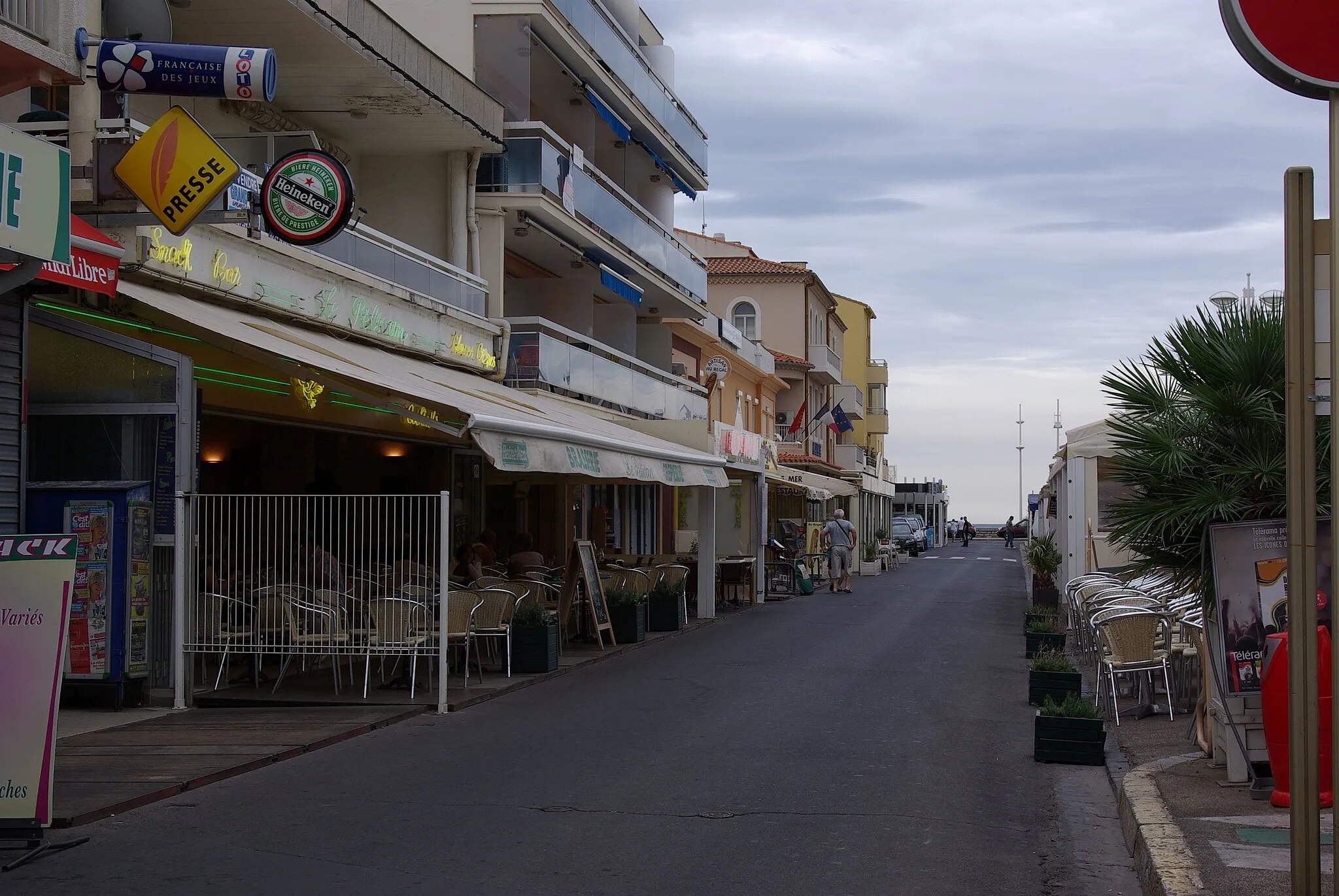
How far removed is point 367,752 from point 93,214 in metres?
5.02

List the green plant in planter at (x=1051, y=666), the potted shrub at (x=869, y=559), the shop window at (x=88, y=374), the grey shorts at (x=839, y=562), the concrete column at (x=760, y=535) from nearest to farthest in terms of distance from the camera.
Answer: the shop window at (x=88, y=374) → the green plant in planter at (x=1051, y=666) → the concrete column at (x=760, y=535) → the grey shorts at (x=839, y=562) → the potted shrub at (x=869, y=559)

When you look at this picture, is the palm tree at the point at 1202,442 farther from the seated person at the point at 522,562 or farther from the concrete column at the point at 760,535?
the concrete column at the point at 760,535

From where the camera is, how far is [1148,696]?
12078mm

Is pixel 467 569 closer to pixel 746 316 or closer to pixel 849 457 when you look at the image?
pixel 746 316

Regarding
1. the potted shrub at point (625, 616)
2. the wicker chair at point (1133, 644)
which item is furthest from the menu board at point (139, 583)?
the wicker chair at point (1133, 644)

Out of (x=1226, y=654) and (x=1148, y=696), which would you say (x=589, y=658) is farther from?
(x=1226, y=654)

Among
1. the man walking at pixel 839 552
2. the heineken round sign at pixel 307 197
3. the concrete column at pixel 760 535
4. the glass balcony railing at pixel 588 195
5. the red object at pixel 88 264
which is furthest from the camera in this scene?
the man walking at pixel 839 552

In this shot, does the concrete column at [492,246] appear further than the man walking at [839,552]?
No

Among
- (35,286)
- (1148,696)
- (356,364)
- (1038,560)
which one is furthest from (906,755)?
(1038,560)

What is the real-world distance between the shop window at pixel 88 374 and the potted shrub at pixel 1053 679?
767 cm

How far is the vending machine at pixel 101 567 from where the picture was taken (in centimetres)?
1112

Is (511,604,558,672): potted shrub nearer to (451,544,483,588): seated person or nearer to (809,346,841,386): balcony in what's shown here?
(451,544,483,588): seated person

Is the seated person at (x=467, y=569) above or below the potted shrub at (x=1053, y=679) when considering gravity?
above

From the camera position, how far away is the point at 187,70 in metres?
10.5
